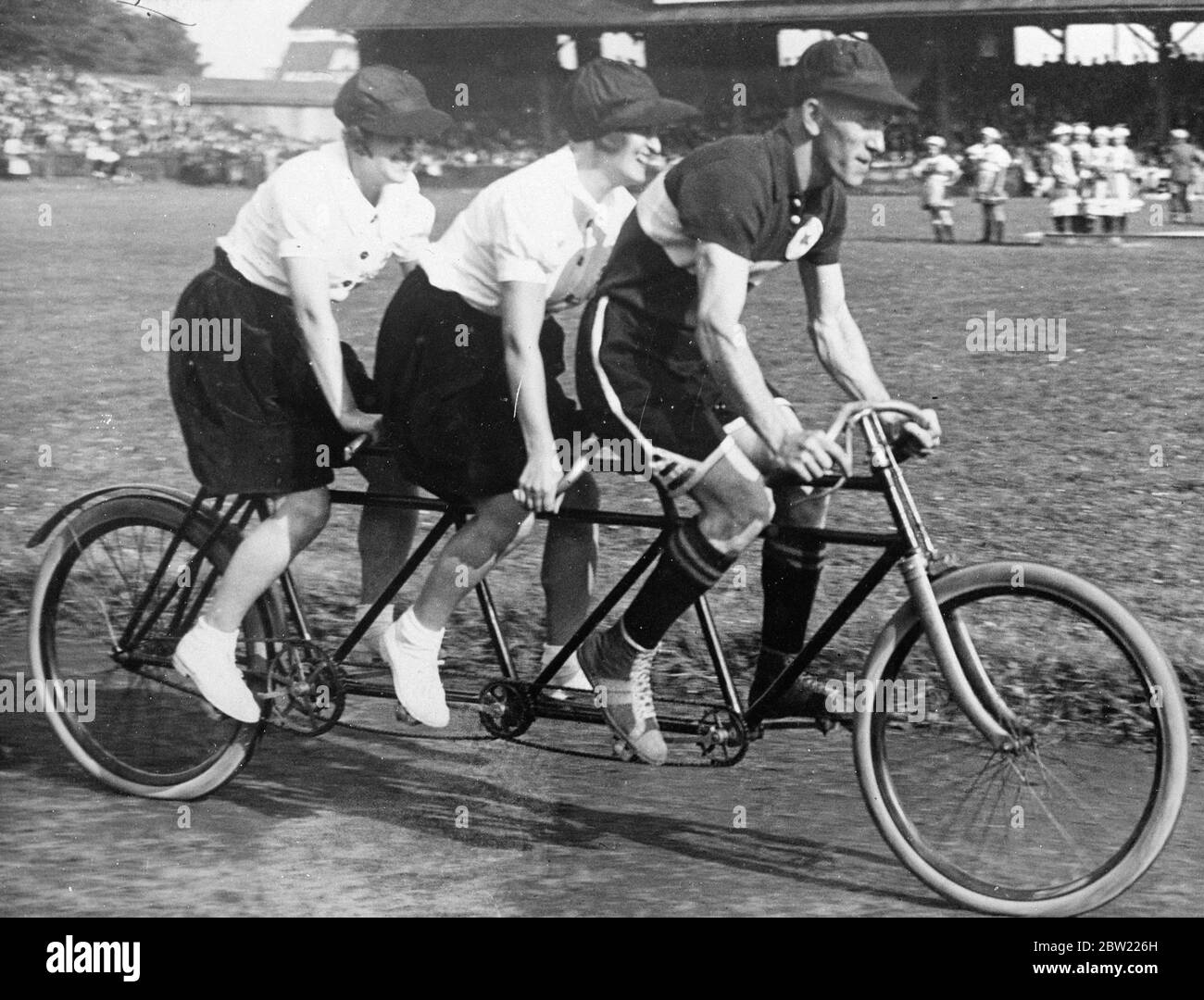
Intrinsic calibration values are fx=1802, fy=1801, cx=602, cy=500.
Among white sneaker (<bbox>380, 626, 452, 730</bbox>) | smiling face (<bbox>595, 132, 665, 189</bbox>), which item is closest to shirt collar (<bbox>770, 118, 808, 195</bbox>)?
smiling face (<bbox>595, 132, 665, 189</bbox>)

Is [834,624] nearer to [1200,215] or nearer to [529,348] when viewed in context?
[529,348]

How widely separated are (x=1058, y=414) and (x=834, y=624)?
5074 millimetres

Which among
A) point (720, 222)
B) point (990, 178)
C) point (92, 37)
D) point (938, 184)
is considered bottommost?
point (720, 222)

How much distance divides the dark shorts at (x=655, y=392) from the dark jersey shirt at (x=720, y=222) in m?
0.04

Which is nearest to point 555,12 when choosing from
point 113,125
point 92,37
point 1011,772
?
point 92,37

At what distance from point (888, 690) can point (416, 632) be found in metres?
1.16

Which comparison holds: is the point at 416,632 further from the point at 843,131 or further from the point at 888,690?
the point at 843,131

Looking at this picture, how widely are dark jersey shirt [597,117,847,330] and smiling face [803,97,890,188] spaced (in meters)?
0.05

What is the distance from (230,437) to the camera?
4391 millimetres

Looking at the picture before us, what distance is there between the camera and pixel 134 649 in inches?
183
